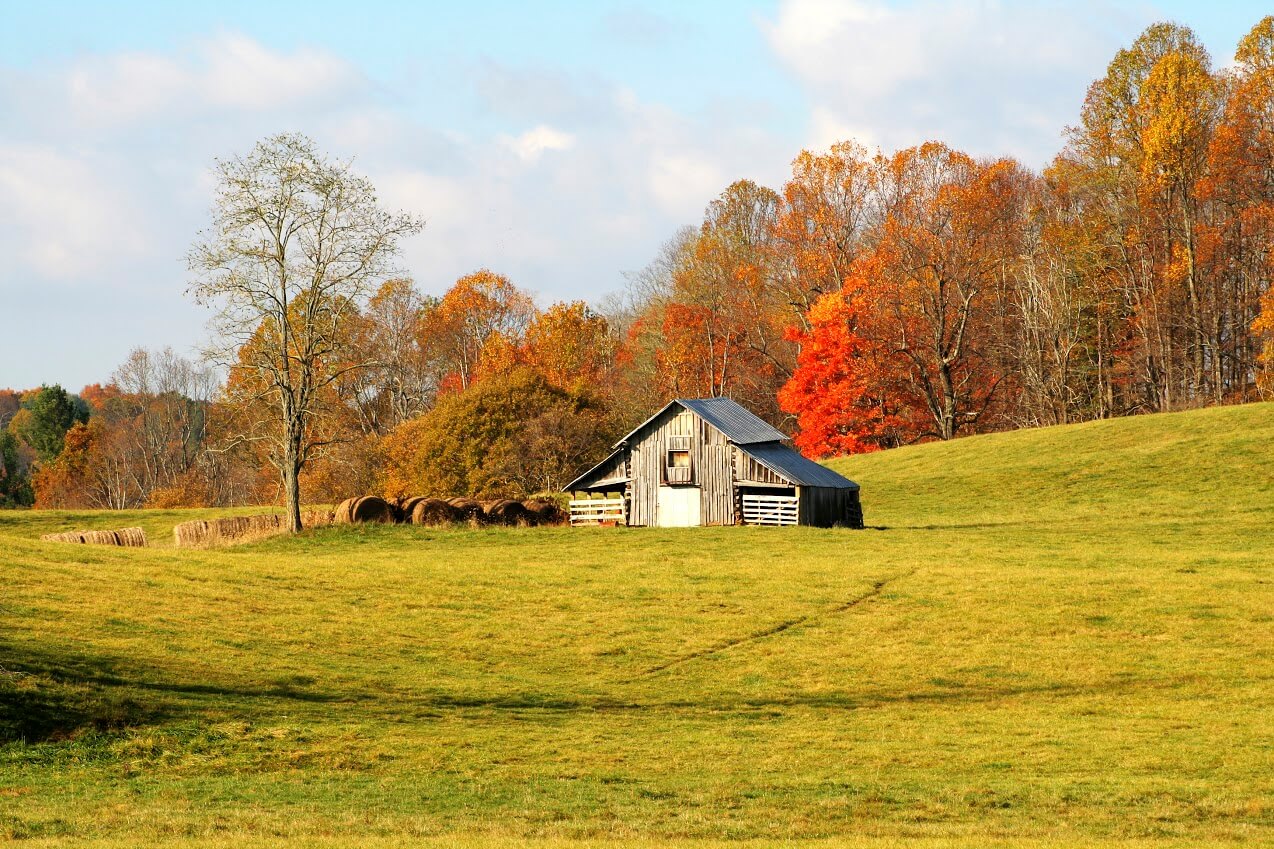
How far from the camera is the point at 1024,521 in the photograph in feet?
193

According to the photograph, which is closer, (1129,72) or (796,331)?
(1129,72)

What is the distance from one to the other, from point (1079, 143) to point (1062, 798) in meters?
77.2

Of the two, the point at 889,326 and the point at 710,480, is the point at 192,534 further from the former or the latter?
the point at 889,326

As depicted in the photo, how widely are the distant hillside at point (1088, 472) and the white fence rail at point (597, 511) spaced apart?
1239cm

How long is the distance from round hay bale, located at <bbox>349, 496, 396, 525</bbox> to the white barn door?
41.2 feet

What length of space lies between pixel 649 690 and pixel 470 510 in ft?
102

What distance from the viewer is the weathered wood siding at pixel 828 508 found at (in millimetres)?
55812

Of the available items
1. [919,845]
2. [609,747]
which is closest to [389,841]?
[919,845]

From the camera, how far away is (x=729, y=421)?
2329 inches

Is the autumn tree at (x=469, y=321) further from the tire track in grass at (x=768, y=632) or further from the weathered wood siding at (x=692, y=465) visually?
the tire track in grass at (x=768, y=632)

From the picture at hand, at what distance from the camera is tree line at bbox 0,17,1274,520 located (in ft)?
255

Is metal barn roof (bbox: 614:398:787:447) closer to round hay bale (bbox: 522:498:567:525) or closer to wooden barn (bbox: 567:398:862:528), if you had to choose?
wooden barn (bbox: 567:398:862:528)

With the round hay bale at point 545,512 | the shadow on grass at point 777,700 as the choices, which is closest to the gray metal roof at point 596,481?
the round hay bale at point 545,512

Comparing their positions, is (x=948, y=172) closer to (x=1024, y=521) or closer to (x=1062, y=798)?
(x=1024, y=521)
